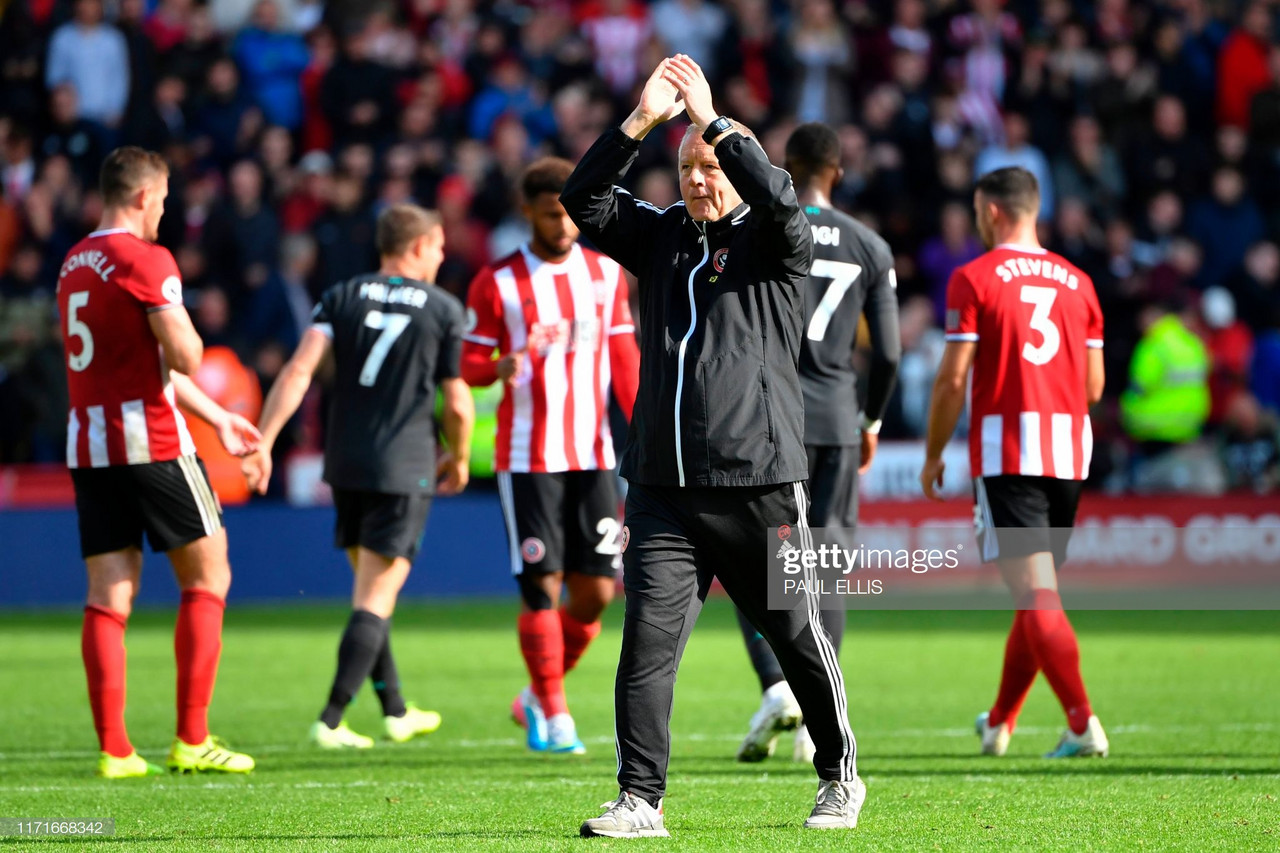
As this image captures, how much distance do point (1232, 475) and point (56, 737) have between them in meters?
11.0

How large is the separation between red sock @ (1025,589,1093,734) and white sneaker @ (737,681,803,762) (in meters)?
1.01

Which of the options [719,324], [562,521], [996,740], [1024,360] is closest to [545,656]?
[562,521]

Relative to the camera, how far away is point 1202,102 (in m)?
19.5

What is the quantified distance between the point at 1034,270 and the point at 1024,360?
38 cm

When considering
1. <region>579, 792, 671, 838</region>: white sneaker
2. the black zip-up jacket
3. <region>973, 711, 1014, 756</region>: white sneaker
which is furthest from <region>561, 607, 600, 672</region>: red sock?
<region>579, 792, 671, 838</region>: white sneaker

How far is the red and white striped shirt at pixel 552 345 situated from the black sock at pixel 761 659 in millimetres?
948

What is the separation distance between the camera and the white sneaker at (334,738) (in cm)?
753

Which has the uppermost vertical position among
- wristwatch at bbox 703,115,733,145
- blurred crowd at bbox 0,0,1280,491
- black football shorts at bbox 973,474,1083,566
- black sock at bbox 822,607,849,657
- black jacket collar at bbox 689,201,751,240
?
blurred crowd at bbox 0,0,1280,491

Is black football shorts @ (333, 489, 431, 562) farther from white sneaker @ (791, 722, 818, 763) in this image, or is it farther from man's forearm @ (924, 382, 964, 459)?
man's forearm @ (924, 382, 964, 459)

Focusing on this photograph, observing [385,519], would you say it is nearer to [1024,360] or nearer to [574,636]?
[574,636]

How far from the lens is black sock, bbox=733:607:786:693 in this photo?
7.20 meters

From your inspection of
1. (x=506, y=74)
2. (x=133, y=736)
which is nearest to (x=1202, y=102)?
(x=506, y=74)

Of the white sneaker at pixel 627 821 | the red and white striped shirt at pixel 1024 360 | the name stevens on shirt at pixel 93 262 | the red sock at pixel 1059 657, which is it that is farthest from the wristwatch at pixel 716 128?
the red sock at pixel 1059 657

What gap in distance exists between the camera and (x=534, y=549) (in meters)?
7.44
